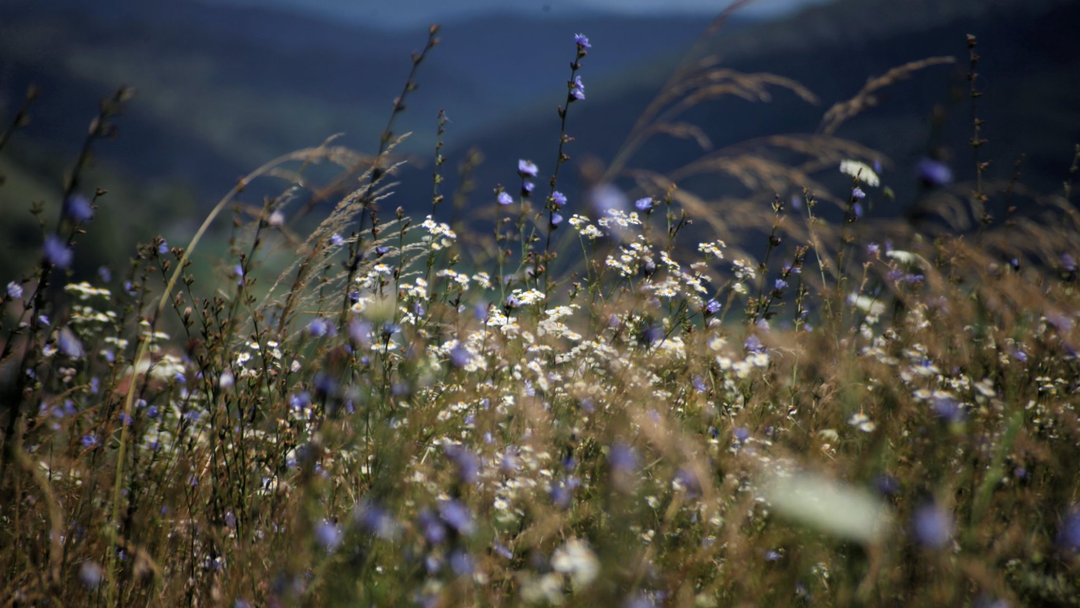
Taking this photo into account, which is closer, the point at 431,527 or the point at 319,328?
the point at 431,527

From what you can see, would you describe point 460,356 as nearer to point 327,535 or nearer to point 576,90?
point 327,535

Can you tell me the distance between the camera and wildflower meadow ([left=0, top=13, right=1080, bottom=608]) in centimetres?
153

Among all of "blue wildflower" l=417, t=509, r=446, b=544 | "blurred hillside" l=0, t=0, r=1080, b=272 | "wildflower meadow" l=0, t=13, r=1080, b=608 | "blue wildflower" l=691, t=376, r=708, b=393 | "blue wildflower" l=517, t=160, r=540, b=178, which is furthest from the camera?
"blurred hillside" l=0, t=0, r=1080, b=272

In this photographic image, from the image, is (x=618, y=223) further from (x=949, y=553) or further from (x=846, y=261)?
(x=949, y=553)

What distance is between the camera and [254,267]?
1939 mm

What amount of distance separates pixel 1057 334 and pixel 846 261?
781mm

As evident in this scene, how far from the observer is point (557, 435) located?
6.31ft

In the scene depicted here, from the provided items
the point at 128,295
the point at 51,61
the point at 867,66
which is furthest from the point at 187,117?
the point at 128,295

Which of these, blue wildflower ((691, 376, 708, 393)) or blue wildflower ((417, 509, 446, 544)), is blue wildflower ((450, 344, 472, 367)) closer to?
blue wildflower ((417, 509, 446, 544))

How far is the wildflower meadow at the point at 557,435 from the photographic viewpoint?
1534 millimetres

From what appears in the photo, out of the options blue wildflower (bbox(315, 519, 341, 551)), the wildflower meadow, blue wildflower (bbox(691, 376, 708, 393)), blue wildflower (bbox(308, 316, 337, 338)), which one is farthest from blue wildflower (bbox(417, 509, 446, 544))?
blue wildflower (bbox(691, 376, 708, 393))

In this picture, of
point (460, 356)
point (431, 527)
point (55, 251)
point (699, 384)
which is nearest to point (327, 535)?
point (431, 527)

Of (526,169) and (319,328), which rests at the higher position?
(526,169)

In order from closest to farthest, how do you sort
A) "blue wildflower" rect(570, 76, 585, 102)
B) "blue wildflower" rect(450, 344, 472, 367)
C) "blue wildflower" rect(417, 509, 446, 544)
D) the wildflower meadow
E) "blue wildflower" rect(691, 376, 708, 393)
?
"blue wildflower" rect(417, 509, 446, 544) → the wildflower meadow → "blue wildflower" rect(450, 344, 472, 367) → "blue wildflower" rect(691, 376, 708, 393) → "blue wildflower" rect(570, 76, 585, 102)
